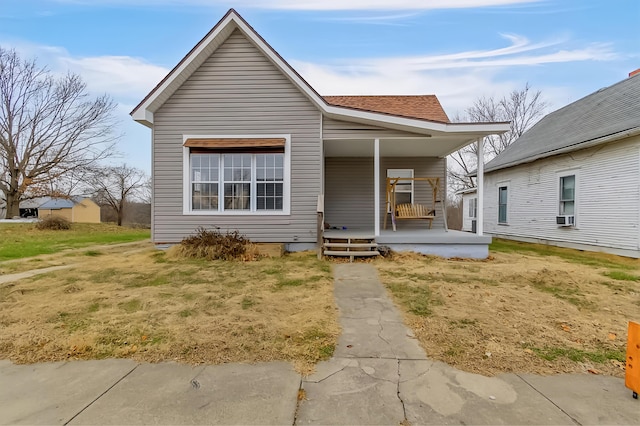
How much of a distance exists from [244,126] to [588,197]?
10.1 m

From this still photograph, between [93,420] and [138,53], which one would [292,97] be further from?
[138,53]

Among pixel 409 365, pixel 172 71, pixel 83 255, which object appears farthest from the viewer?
pixel 83 255

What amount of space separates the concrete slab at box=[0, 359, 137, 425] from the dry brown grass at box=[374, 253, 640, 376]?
103 inches

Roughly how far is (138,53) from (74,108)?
1312cm

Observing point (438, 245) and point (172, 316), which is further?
point (438, 245)

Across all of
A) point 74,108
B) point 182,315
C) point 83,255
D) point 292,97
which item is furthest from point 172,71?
point 74,108

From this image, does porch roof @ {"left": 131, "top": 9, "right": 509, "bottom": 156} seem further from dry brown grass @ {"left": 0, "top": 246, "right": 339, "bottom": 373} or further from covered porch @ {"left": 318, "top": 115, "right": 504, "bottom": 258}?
dry brown grass @ {"left": 0, "top": 246, "right": 339, "bottom": 373}

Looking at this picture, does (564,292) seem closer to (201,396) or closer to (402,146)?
(201,396)

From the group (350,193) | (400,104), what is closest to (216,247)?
(350,193)

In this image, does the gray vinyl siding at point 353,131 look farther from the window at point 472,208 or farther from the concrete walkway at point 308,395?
the window at point 472,208

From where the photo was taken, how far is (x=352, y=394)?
2.23 metres

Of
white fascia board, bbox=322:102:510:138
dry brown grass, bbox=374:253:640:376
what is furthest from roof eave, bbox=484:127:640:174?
dry brown grass, bbox=374:253:640:376

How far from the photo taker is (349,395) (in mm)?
2213

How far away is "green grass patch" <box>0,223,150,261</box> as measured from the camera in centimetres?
915
